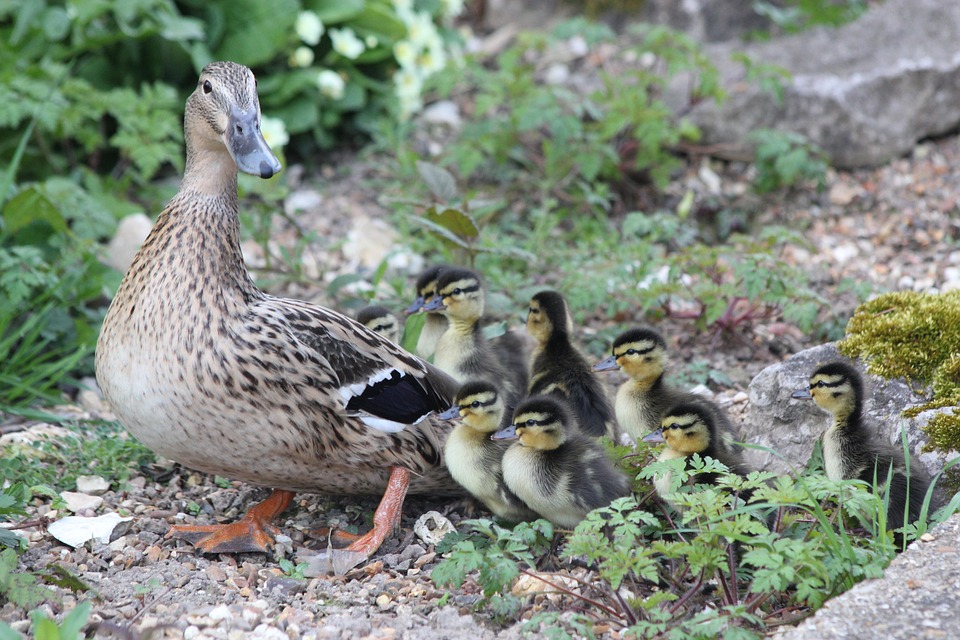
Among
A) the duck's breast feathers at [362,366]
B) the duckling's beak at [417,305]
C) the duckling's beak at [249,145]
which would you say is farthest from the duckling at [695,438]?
the duckling's beak at [249,145]

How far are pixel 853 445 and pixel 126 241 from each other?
166 inches

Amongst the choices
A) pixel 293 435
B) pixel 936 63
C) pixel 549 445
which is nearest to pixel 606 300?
pixel 549 445

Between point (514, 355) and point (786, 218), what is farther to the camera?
point (786, 218)

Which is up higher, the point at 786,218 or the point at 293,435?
the point at 786,218

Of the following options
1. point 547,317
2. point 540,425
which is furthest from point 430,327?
point 540,425

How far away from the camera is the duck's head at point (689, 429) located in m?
3.95

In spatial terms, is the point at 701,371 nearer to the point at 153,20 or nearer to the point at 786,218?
the point at 786,218

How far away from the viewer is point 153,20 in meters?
7.09

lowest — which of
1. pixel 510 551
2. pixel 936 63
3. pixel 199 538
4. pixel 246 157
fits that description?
pixel 199 538

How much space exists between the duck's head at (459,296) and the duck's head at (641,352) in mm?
734

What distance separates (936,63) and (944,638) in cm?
565

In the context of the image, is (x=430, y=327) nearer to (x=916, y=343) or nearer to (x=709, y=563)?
(x=916, y=343)

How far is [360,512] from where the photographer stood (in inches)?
177

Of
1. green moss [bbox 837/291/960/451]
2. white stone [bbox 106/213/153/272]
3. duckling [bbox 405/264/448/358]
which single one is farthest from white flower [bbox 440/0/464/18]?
green moss [bbox 837/291/960/451]
